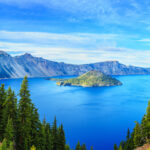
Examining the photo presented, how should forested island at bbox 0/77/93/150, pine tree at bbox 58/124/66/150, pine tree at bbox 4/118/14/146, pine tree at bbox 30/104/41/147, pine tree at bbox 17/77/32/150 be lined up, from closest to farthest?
pine tree at bbox 4/118/14/146, forested island at bbox 0/77/93/150, pine tree at bbox 17/77/32/150, pine tree at bbox 30/104/41/147, pine tree at bbox 58/124/66/150

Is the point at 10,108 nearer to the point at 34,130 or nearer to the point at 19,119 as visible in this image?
the point at 19,119

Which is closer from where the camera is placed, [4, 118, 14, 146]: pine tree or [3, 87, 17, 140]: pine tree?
[4, 118, 14, 146]: pine tree

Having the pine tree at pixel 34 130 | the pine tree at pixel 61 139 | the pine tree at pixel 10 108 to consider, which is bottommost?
the pine tree at pixel 61 139

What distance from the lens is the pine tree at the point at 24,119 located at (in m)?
29.9

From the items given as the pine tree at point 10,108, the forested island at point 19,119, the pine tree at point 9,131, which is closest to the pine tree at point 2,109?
the forested island at point 19,119

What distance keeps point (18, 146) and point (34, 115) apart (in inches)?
228

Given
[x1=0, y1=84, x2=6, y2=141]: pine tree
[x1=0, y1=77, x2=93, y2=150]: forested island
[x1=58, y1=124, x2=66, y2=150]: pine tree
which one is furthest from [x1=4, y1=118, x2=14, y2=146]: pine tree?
[x1=58, y1=124, x2=66, y2=150]: pine tree

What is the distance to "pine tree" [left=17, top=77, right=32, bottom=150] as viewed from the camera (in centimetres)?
2989

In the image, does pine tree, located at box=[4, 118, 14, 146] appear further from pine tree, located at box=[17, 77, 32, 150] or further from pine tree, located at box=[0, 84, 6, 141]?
pine tree, located at box=[0, 84, 6, 141]

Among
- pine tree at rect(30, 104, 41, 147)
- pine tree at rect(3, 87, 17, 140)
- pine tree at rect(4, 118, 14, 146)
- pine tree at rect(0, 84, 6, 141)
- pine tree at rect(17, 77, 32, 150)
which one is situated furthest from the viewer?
pine tree at rect(30, 104, 41, 147)

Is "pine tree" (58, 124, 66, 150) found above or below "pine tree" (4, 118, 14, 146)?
below

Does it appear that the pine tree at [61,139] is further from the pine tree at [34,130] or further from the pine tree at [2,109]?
the pine tree at [2,109]

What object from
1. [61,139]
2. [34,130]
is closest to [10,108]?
[34,130]

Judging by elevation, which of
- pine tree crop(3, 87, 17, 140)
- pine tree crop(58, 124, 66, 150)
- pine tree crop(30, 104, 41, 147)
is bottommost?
pine tree crop(58, 124, 66, 150)
